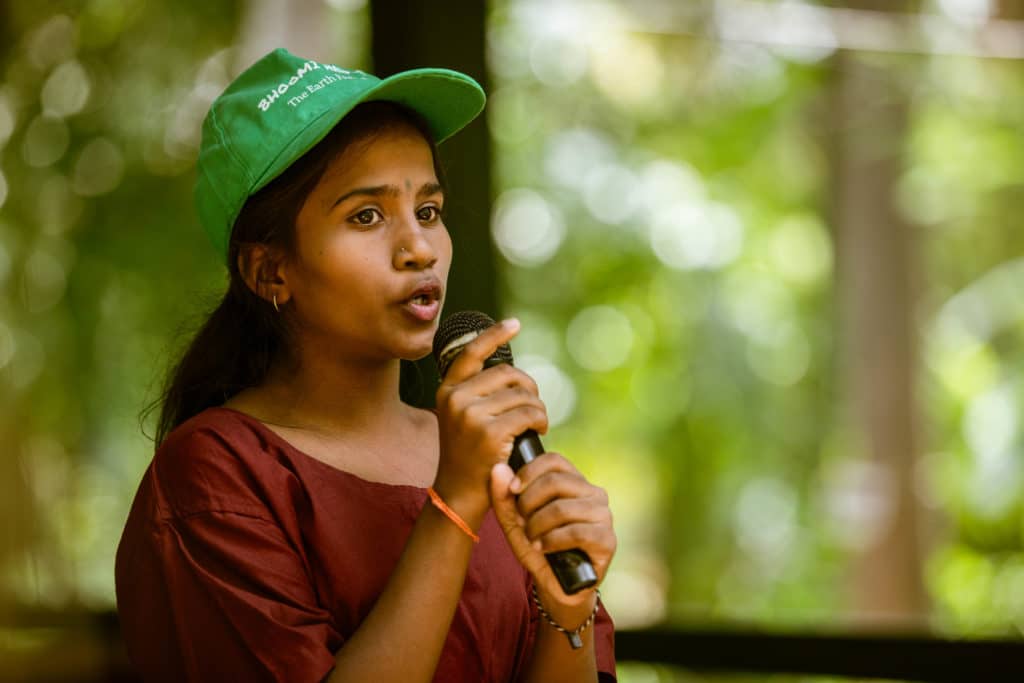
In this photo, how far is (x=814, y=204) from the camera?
28.9 ft

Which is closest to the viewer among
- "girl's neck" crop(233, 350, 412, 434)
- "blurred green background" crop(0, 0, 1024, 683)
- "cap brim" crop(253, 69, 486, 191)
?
"cap brim" crop(253, 69, 486, 191)

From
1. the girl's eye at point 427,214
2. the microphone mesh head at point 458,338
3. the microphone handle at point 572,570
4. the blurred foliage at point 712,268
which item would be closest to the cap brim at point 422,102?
the girl's eye at point 427,214

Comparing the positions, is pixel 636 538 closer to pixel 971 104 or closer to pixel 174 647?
pixel 971 104

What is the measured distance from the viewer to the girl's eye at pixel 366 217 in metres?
1.23

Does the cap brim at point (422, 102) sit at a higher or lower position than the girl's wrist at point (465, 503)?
higher

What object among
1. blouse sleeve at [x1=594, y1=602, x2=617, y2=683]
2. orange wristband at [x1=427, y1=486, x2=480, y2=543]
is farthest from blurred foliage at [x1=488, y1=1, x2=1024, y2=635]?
orange wristband at [x1=427, y1=486, x2=480, y2=543]

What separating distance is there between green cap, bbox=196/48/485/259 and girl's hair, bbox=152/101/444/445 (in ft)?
0.06

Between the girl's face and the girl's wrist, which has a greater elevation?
the girl's face

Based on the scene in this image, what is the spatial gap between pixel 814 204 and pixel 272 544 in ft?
26.9

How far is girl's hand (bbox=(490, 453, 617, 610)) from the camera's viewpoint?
985 millimetres

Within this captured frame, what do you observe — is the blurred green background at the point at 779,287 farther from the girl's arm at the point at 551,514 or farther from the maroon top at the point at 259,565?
the girl's arm at the point at 551,514

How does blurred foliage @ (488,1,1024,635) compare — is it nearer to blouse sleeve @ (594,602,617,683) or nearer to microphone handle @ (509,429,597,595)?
blouse sleeve @ (594,602,617,683)

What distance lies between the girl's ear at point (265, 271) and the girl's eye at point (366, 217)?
11cm

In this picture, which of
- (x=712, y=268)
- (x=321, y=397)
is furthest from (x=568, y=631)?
(x=712, y=268)
